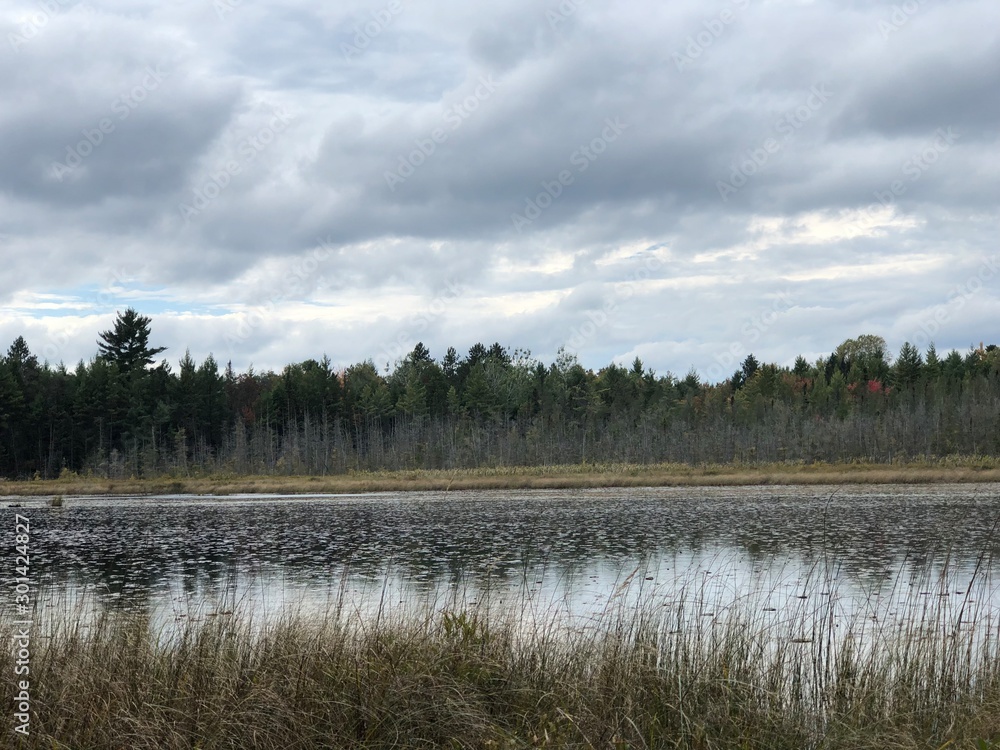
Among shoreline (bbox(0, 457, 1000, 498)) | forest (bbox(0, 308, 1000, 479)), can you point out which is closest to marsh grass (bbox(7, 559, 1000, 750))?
shoreline (bbox(0, 457, 1000, 498))

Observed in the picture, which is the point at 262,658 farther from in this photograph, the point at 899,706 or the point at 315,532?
the point at 315,532

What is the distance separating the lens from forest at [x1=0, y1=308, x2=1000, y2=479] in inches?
3452

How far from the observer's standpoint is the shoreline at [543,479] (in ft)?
211

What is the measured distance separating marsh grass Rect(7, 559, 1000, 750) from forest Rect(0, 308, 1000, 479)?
77532 millimetres

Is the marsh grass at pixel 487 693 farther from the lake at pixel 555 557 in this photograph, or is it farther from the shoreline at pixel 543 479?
the shoreline at pixel 543 479

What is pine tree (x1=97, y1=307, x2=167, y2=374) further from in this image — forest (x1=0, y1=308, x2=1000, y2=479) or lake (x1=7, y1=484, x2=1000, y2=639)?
lake (x1=7, y1=484, x2=1000, y2=639)

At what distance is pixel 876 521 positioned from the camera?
33.0 meters

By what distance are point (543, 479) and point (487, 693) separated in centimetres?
6045

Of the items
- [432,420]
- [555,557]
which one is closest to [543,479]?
[555,557]

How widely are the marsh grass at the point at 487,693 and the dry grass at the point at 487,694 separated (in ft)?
0.07

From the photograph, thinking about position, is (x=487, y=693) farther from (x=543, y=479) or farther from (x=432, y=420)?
(x=432, y=420)

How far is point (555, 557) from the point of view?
23594mm

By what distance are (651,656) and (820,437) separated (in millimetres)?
83248

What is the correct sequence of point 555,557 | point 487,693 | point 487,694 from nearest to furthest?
1. point 487,694
2. point 487,693
3. point 555,557
